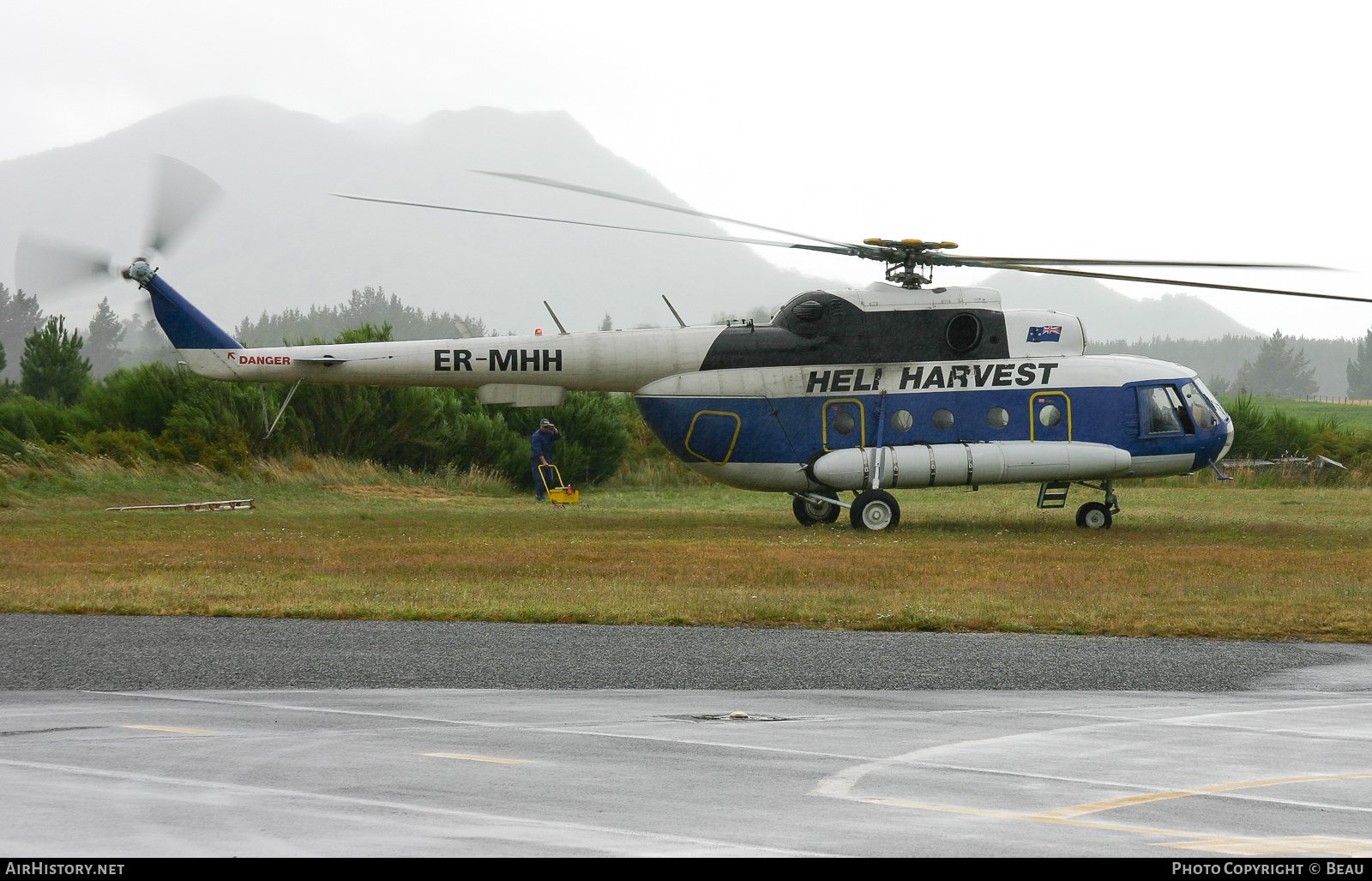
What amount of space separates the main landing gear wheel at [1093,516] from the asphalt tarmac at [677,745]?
11243 millimetres

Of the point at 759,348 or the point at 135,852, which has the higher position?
the point at 759,348

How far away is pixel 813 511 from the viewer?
67.0 ft

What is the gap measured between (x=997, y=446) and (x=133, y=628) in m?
13.3

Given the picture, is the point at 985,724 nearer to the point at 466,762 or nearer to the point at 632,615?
the point at 466,762

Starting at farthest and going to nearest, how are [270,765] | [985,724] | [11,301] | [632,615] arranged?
[11,301] < [632,615] < [985,724] < [270,765]

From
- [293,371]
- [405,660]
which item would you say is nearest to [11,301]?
[293,371]

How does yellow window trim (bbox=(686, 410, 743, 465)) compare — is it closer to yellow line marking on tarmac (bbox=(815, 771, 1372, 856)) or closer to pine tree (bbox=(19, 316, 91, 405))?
yellow line marking on tarmac (bbox=(815, 771, 1372, 856))

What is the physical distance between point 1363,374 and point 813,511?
19698cm

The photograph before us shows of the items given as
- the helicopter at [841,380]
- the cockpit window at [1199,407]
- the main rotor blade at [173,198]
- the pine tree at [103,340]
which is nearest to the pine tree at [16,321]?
the pine tree at [103,340]

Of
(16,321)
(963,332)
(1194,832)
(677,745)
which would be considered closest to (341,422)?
(963,332)

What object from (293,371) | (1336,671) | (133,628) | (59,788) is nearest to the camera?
(59,788)

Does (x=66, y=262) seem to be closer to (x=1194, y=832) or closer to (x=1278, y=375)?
(x=1194, y=832)

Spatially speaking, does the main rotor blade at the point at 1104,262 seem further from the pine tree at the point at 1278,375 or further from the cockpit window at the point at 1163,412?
the pine tree at the point at 1278,375

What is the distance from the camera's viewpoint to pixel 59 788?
4328 mm
